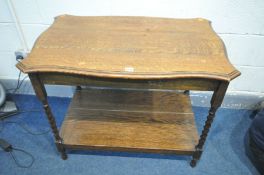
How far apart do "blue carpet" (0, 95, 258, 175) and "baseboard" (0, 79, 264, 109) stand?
0.19 metres

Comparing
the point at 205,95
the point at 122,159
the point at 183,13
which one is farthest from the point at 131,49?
the point at 205,95

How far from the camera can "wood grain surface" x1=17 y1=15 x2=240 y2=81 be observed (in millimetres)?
764

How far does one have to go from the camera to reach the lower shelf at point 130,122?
1.12 meters

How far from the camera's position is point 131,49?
0.87 meters

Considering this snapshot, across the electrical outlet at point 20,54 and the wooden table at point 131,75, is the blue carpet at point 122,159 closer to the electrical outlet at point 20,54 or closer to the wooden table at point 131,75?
the wooden table at point 131,75

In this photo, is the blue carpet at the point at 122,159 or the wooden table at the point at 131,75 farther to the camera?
the blue carpet at the point at 122,159

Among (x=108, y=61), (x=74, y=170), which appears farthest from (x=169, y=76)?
(x=74, y=170)

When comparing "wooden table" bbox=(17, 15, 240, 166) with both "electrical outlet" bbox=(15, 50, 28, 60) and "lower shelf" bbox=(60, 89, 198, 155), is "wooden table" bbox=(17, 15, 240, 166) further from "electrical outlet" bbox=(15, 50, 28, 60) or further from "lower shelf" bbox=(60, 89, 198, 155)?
"electrical outlet" bbox=(15, 50, 28, 60)

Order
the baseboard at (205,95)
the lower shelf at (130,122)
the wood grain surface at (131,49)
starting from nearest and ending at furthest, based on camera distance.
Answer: the wood grain surface at (131,49) < the lower shelf at (130,122) < the baseboard at (205,95)

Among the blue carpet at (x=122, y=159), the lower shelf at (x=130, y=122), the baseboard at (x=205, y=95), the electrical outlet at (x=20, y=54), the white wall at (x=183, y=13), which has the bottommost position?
the blue carpet at (x=122, y=159)

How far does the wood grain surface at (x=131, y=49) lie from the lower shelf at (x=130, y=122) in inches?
19.3

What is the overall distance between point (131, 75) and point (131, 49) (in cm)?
17

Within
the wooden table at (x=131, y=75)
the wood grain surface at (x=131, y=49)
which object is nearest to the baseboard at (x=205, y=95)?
the wooden table at (x=131, y=75)

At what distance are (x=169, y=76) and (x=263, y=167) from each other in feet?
2.60
